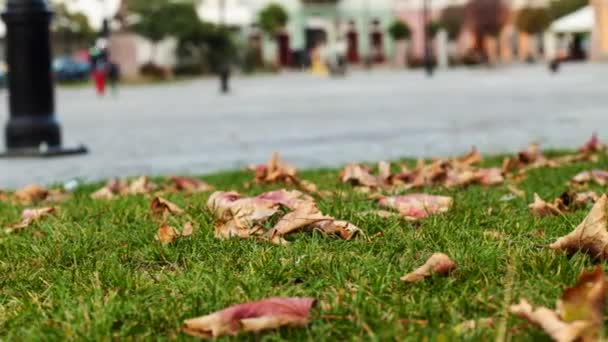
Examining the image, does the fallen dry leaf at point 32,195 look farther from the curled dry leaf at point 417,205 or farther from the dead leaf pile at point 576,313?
the dead leaf pile at point 576,313

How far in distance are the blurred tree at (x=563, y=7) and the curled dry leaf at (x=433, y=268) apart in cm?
7460

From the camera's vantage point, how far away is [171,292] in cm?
235

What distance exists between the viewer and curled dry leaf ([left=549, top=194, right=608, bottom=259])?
98.1 inches

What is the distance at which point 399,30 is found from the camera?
2458 inches

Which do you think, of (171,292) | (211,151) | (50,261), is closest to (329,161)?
(211,151)

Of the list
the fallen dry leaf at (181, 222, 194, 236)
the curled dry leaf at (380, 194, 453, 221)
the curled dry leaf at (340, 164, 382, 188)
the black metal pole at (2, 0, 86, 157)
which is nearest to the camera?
the fallen dry leaf at (181, 222, 194, 236)

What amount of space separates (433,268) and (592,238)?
0.45 metres

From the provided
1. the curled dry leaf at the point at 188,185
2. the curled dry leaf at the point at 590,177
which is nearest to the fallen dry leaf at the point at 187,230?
the curled dry leaf at the point at 188,185

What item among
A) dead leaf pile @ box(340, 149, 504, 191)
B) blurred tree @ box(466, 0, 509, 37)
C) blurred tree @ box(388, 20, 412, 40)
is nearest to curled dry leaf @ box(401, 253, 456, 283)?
dead leaf pile @ box(340, 149, 504, 191)

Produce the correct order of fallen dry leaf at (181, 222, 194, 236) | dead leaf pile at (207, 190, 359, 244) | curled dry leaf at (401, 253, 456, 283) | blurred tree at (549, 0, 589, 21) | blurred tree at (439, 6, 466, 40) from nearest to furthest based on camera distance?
curled dry leaf at (401, 253, 456, 283) → dead leaf pile at (207, 190, 359, 244) → fallen dry leaf at (181, 222, 194, 236) → blurred tree at (439, 6, 466, 40) → blurred tree at (549, 0, 589, 21)

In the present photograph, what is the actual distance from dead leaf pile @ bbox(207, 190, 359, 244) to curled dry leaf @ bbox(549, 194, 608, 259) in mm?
684

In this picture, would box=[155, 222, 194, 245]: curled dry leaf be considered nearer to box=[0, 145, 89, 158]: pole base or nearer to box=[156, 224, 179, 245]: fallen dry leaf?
box=[156, 224, 179, 245]: fallen dry leaf

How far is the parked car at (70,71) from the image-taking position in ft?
163

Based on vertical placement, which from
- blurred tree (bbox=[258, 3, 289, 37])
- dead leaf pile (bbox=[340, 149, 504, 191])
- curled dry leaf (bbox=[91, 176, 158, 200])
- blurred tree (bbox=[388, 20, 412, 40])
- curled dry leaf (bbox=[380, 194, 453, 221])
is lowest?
curled dry leaf (bbox=[91, 176, 158, 200])
